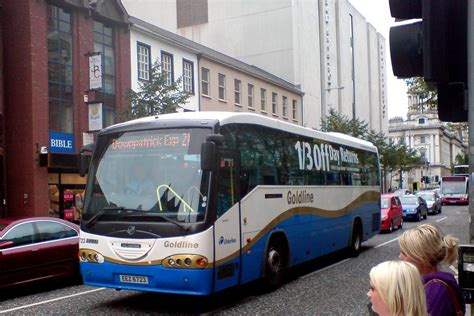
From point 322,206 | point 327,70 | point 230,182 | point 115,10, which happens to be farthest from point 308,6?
point 230,182

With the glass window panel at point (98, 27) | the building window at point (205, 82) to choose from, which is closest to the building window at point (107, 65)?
the glass window panel at point (98, 27)

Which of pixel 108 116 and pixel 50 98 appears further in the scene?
pixel 108 116

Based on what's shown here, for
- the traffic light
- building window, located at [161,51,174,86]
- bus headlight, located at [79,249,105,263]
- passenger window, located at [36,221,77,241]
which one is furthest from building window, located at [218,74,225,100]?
the traffic light

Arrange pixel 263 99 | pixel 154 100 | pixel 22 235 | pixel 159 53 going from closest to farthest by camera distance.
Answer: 1. pixel 22 235
2. pixel 154 100
3. pixel 159 53
4. pixel 263 99

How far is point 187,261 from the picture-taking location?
7664mm

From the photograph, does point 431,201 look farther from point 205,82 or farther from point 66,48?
point 66,48

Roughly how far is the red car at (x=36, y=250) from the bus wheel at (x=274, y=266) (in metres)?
3.77

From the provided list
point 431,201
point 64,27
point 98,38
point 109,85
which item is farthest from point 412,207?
point 64,27

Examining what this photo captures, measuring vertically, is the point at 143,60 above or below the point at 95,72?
above

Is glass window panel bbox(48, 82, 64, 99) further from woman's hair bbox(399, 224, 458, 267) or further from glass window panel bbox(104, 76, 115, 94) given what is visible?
woman's hair bbox(399, 224, 458, 267)

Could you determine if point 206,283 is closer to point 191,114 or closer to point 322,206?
point 191,114

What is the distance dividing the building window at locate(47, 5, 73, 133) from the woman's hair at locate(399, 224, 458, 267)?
21.2 meters

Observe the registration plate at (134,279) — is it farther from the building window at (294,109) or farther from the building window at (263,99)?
the building window at (294,109)

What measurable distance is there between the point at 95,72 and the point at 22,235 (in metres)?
15.0
